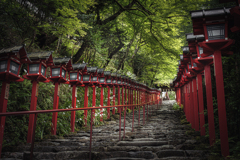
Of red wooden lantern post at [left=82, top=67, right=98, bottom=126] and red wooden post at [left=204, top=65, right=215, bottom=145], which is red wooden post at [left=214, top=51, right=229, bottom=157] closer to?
red wooden post at [left=204, top=65, right=215, bottom=145]

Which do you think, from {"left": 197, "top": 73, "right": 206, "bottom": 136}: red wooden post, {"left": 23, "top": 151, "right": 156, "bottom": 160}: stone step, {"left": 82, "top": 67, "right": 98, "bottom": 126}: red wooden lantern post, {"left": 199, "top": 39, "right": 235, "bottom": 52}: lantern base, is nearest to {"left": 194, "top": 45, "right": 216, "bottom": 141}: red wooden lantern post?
{"left": 199, "top": 39, "right": 235, "bottom": 52}: lantern base

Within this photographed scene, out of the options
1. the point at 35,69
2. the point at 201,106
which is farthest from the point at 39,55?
the point at 201,106

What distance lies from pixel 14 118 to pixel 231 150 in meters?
5.96

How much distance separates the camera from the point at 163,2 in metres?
9.30

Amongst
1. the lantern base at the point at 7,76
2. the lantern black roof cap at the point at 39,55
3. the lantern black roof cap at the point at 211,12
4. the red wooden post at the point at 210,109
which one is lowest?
the red wooden post at the point at 210,109

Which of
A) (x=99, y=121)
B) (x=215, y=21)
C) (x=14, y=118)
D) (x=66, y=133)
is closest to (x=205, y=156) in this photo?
(x=215, y=21)

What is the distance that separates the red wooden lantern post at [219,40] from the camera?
306cm

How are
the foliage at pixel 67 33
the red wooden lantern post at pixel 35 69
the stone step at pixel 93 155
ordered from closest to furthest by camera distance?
the stone step at pixel 93 155
the foliage at pixel 67 33
the red wooden lantern post at pixel 35 69

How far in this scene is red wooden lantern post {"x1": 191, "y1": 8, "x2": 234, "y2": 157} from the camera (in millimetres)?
3064

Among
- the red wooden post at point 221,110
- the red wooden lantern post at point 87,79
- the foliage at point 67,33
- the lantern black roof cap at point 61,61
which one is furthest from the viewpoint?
the red wooden lantern post at point 87,79

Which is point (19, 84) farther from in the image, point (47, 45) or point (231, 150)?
point (231, 150)

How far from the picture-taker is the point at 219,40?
3.13 metres

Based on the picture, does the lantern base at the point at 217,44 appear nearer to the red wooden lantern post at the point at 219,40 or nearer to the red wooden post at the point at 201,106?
the red wooden lantern post at the point at 219,40

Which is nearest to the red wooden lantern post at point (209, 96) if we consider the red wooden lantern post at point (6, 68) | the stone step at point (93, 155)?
the stone step at point (93, 155)
